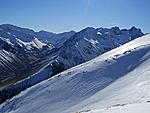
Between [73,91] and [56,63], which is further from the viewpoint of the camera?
[56,63]

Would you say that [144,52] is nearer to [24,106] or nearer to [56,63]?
[24,106]

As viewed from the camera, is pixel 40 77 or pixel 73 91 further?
pixel 40 77

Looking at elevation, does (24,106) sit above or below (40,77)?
below

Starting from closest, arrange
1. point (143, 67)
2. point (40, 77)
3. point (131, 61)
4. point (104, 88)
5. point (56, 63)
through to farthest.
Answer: point (104, 88)
point (143, 67)
point (131, 61)
point (40, 77)
point (56, 63)

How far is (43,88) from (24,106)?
817 cm

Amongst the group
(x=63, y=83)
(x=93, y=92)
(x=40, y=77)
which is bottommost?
(x=93, y=92)

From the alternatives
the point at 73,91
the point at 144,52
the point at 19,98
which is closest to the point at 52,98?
the point at 73,91

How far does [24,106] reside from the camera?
49.9m

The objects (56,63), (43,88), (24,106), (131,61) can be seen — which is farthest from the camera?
(56,63)

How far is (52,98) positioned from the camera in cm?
4769

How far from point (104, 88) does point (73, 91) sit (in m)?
7.48

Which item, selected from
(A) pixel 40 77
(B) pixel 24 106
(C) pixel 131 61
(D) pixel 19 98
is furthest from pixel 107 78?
(A) pixel 40 77

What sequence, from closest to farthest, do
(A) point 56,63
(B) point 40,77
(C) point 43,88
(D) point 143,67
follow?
(D) point 143,67
(C) point 43,88
(B) point 40,77
(A) point 56,63

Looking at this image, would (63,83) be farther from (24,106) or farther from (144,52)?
(144,52)
